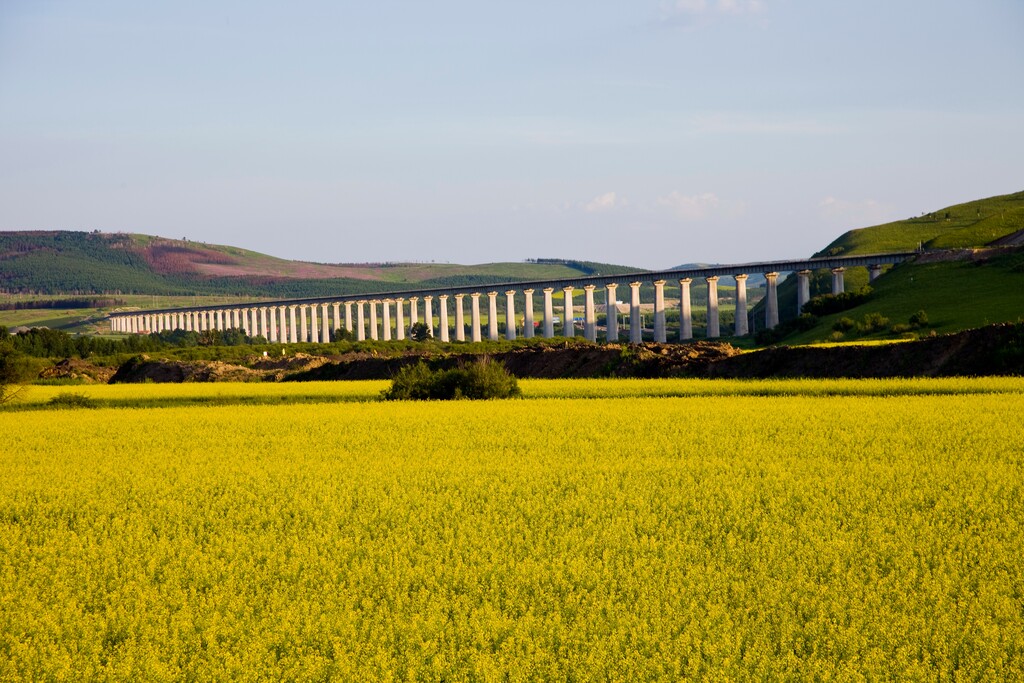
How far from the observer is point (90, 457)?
21578 mm

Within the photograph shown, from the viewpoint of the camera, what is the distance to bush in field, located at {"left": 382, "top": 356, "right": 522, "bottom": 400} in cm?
→ 3784

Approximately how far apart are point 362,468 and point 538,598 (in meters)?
9.09

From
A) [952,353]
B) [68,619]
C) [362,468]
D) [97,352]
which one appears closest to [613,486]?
[362,468]

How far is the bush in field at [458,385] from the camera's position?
3784 centimetres

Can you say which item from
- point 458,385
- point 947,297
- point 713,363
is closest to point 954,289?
point 947,297

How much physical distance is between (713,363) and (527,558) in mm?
40691

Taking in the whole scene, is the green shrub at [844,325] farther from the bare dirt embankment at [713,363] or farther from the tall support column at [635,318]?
the tall support column at [635,318]

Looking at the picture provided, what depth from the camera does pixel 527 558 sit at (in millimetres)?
11320

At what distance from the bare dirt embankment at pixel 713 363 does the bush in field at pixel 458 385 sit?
1125 cm

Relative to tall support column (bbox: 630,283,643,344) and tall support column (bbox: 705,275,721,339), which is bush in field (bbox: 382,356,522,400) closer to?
tall support column (bbox: 705,275,721,339)

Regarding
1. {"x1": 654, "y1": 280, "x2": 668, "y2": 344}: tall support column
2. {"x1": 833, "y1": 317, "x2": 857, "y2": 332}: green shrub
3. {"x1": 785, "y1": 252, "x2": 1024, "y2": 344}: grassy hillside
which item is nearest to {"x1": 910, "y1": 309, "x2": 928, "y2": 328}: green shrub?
{"x1": 785, "y1": 252, "x2": 1024, "y2": 344}: grassy hillside

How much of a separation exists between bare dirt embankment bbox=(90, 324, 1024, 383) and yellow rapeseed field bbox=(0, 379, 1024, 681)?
20.2m

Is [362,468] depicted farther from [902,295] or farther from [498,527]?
[902,295]

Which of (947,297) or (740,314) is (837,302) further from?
(740,314)
